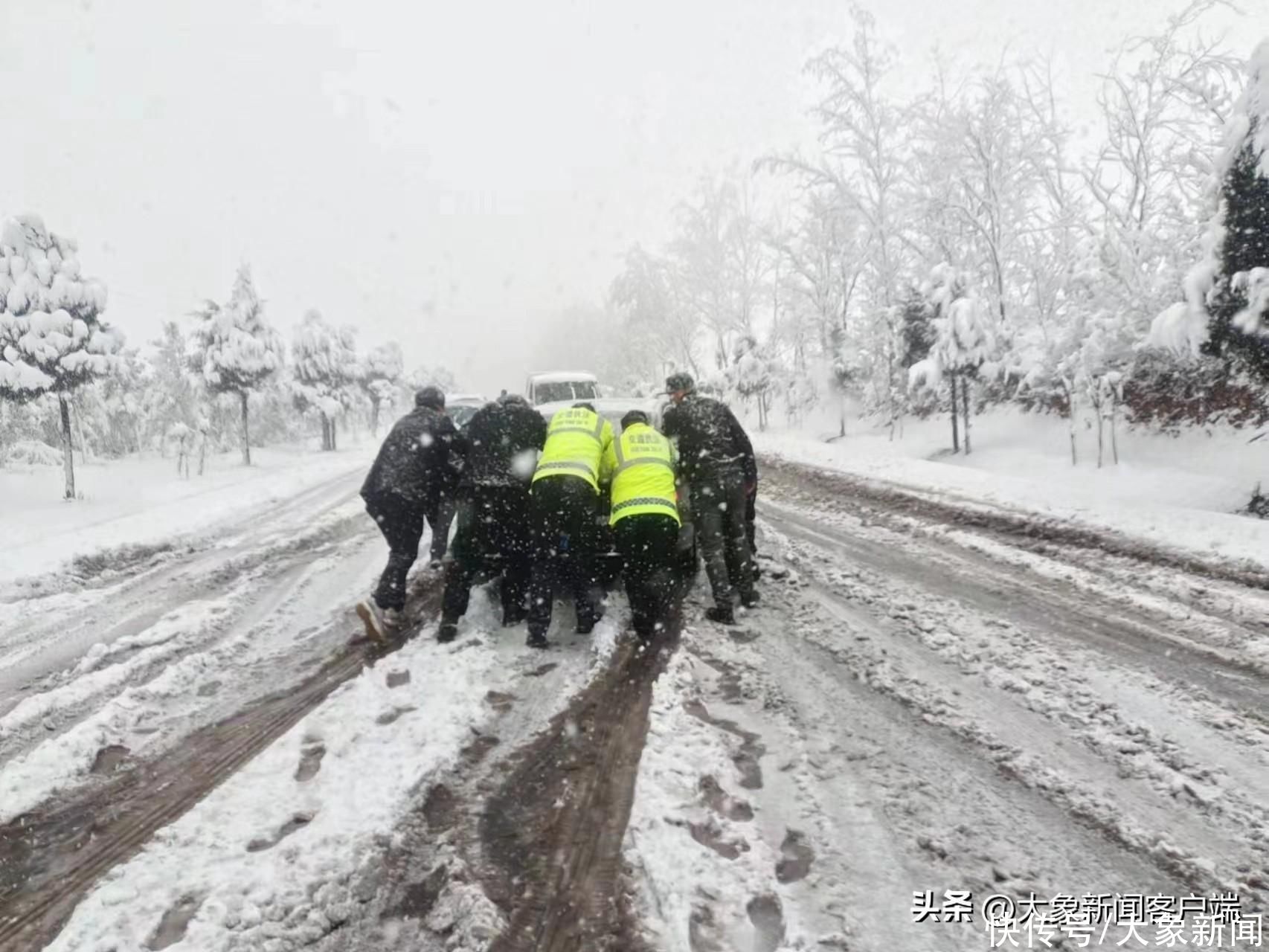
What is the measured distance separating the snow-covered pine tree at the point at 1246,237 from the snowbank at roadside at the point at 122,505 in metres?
13.1

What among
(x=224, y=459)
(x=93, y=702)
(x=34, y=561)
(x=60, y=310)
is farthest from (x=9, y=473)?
(x=93, y=702)

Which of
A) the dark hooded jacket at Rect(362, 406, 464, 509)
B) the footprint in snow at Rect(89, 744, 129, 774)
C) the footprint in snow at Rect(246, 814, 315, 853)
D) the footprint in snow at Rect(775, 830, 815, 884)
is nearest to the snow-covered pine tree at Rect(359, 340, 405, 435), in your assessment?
the dark hooded jacket at Rect(362, 406, 464, 509)

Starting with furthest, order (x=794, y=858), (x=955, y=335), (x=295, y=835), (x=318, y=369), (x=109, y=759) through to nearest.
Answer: (x=318, y=369)
(x=955, y=335)
(x=109, y=759)
(x=295, y=835)
(x=794, y=858)

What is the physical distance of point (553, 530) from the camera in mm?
4941

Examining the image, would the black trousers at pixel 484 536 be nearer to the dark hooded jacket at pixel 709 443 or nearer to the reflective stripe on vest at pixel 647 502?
the reflective stripe on vest at pixel 647 502

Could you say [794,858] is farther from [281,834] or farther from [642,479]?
[642,479]

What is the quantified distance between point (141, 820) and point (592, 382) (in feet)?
33.5

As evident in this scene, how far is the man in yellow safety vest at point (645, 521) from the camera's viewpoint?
4.92m

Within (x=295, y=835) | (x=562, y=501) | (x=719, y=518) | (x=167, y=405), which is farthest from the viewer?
(x=167, y=405)

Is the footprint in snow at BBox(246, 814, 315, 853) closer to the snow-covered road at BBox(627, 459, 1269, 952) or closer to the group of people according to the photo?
the snow-covered road at BBox(627, 459, 1269, 952)

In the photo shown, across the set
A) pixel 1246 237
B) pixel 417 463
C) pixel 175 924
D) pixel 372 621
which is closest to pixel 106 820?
pixel 175 924

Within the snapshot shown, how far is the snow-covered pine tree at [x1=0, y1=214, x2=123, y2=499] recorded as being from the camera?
17.5 metres

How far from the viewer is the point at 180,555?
8.90 m

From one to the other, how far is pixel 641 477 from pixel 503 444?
1061mm
